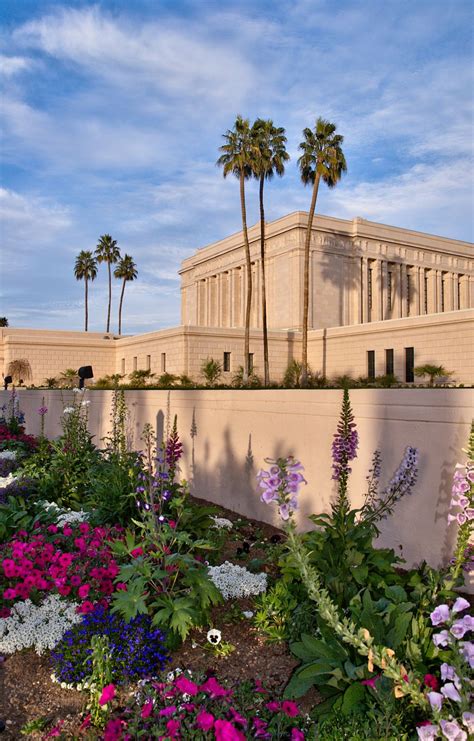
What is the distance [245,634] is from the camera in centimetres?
391

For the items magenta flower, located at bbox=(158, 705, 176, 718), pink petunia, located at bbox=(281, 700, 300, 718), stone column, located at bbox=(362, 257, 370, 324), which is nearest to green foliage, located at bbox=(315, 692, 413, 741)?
pink petunia, located at bbox=(281, 700, 300, 718)

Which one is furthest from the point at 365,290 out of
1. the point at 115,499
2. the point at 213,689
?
the point at 213,689

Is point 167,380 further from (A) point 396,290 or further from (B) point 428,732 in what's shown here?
(B) point 428,732

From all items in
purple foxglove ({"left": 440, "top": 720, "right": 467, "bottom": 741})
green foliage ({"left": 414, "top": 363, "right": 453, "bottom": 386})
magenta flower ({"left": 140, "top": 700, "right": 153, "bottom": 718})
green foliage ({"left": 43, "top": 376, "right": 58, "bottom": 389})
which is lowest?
magenta flower ({"left": 140, "top": 700, "right": 153, "bottom": 718})

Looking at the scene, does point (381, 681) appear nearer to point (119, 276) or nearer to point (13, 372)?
point (13, 372)

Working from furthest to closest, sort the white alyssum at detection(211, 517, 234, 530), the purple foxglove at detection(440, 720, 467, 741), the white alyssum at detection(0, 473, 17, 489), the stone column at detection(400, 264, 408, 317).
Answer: the stone column at detection(400, 264, 408, 317) < the white alyssum at detection(0, 473, 17, 489) < the white alyssum at detection(211, 517, 234, 530) < the purple foxglove at detection(440, 720, 467, 741)

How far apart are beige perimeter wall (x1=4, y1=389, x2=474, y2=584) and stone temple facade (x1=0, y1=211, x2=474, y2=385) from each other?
25.7m

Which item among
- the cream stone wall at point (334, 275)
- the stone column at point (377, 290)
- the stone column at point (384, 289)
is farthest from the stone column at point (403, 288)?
the stone column at point (377, 290)

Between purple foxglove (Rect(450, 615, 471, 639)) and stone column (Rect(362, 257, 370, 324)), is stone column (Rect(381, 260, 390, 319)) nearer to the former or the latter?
stone column (Rect(362, 257, 370, 324))

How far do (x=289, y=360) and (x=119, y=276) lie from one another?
27.8 m

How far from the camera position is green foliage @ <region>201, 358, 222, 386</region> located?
35972mm

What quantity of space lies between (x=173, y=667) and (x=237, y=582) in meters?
1.11

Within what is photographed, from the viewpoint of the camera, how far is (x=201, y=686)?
278 cm

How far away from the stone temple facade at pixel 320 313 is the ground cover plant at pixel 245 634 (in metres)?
29.3
